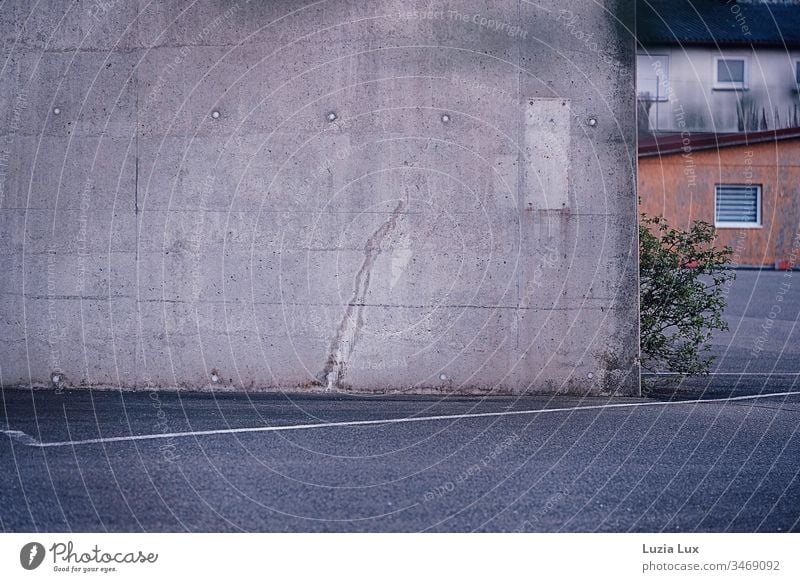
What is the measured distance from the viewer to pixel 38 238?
7977 mm

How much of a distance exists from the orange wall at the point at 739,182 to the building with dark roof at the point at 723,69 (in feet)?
29.0

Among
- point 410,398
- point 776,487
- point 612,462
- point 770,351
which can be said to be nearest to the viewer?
point 776,487

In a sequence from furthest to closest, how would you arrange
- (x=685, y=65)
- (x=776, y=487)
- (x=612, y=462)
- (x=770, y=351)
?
(x=685, y=65)
(x=770, y=351)
(x=612, y=462)
(x=776, y=487)

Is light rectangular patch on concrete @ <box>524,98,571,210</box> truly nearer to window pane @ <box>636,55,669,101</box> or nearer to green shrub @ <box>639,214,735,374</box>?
green shrub @ <box>639,214,735,374</box>

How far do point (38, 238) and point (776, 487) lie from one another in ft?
19.0

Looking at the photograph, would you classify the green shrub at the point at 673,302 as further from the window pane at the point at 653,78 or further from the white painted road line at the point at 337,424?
the window pane at the point at 653,78

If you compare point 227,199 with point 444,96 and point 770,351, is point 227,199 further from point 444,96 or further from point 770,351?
point 770,351

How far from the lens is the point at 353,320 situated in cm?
787

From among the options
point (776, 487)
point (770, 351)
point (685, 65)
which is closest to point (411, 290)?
point (776, 487)

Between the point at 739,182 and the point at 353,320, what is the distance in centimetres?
1902

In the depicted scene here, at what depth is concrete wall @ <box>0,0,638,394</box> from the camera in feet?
25.5

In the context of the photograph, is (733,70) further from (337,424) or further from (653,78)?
(337,424)

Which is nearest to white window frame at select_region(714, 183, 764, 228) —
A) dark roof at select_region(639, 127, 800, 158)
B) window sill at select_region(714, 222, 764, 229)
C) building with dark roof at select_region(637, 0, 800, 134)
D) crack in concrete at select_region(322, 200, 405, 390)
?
window sill at select_region(714, 222, 764, 229)

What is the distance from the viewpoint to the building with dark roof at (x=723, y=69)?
3341cm
